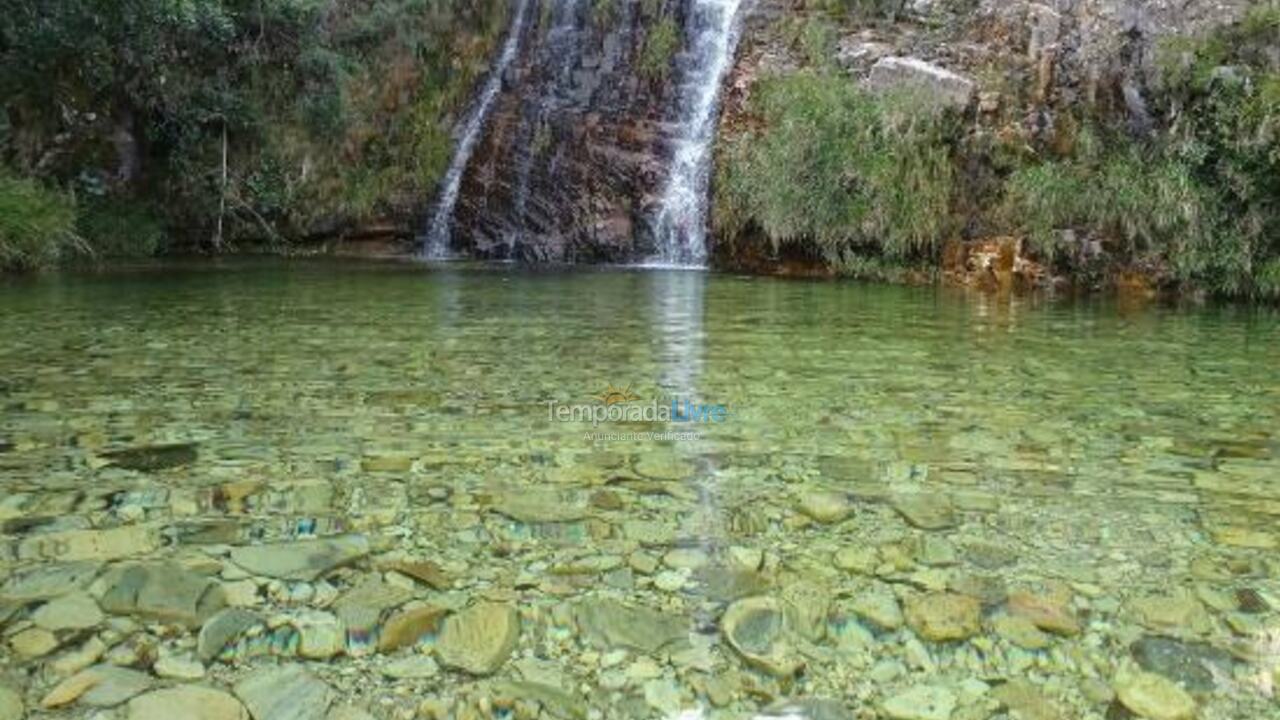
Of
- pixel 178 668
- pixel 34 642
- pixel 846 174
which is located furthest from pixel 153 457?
pixel 846 174

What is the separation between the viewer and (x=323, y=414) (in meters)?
4.35

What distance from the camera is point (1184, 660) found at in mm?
2240

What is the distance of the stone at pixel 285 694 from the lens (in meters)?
1.96

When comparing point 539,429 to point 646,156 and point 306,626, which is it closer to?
point 306,626

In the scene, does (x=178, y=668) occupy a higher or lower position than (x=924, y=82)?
lower

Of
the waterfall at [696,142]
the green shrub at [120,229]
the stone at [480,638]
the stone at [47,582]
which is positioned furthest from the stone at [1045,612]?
the green shrub at [120,229]

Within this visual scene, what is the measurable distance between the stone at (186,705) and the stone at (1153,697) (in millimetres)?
1872

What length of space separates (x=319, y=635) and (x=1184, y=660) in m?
2.03

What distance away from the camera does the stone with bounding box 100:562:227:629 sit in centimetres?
233

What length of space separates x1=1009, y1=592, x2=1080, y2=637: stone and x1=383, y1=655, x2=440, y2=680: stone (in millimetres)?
1456

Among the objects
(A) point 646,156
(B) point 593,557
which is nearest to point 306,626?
(B) point 593,557

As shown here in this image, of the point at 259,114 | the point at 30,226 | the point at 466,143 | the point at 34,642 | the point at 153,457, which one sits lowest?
the point at 34,642

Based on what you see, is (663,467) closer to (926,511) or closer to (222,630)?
(926,511)

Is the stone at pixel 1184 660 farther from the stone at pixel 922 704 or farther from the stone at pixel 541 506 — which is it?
the stone at pixel 541 506
